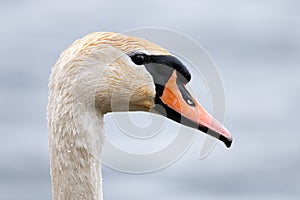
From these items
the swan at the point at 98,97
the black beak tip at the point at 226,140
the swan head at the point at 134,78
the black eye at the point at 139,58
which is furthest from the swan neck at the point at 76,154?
the black beak tip at the point at 226,140

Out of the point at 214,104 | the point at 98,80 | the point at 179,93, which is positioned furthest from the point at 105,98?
the point at 214,104

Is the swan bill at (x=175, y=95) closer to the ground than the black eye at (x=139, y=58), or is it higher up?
closer to the ground

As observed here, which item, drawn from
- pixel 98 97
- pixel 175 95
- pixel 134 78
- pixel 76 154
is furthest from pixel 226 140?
pixel 76 154

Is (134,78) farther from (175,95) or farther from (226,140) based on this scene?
(226,140)

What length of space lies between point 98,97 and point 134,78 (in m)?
0.26

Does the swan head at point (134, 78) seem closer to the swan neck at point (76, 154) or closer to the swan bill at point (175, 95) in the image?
the swan bill at point (175, 95)

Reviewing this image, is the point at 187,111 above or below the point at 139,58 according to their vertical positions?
below

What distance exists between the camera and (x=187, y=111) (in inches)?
212

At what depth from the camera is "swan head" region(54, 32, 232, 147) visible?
17.3 ft

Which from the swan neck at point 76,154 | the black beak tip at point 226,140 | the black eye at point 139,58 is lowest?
the black beak tip at point 226,140

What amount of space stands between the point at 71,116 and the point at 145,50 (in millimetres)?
591

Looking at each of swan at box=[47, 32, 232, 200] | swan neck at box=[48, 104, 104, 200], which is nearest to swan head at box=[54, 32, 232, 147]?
swan at box=[47, 32, 232, 200]

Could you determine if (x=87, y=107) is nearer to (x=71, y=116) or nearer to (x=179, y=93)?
(x=71, y=116)

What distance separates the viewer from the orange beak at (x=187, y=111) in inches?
205
